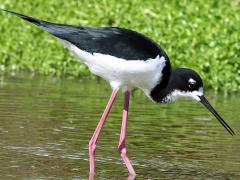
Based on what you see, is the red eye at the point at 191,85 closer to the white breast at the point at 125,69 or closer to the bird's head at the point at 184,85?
the bird's head at the point at 184,85

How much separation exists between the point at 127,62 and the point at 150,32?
6226 millimetres

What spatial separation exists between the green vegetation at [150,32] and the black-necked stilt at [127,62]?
15.3 ft

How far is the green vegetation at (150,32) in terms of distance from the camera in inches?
549

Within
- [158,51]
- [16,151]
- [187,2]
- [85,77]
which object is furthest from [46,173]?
[187,2]

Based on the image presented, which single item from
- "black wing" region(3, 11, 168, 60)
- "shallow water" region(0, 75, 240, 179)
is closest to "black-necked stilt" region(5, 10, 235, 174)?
"black wing" region(3, 11, 168, 60)

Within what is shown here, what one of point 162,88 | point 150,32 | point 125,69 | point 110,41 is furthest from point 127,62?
point 150,32

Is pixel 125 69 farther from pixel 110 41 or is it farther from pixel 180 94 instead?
pixel 180 94

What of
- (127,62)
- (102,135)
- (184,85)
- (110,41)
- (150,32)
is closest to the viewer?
(127,62)

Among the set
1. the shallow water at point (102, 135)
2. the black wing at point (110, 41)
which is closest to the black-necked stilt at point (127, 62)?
the black wing at point (110, 41)

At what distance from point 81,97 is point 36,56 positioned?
2.52 meters

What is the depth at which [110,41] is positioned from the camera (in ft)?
28.9

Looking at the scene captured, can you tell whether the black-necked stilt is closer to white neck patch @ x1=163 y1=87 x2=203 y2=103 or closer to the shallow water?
white neck patch @ x1=163 y1=87 x2=203 y2=103

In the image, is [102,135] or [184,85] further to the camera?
[102,135]

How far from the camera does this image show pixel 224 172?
8.59 m
